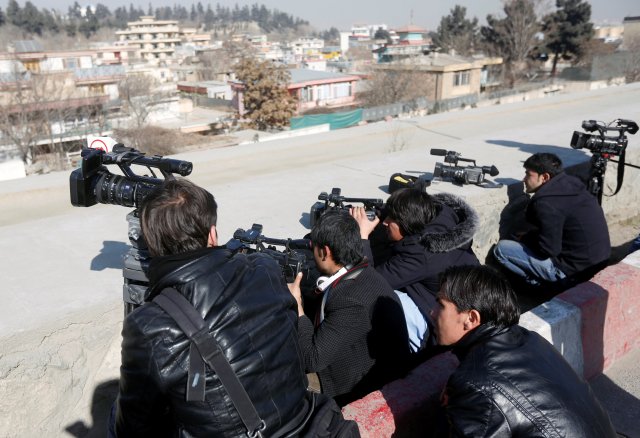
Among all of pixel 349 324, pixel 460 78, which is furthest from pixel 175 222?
pixel 460 78

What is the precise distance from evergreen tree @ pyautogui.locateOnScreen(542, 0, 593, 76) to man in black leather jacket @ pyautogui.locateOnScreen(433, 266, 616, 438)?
45.9 meters

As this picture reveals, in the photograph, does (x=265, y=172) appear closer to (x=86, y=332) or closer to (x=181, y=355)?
(x=86, y=332)

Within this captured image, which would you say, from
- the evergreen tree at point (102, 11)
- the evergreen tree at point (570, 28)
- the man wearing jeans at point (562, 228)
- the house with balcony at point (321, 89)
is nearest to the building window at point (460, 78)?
the evergreen tree at point (570, 28)

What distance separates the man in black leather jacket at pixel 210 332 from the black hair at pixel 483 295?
0.63 metres

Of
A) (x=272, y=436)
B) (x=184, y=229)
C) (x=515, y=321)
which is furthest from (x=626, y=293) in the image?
(x=184, y=229)

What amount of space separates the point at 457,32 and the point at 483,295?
59949 mm

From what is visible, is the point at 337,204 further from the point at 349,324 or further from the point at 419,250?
the point at 349,324

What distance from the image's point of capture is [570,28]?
42500mm

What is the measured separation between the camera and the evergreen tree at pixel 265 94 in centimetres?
3186

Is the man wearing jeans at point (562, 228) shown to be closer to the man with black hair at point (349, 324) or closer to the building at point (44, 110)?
the man with black hair at point (349, 324)

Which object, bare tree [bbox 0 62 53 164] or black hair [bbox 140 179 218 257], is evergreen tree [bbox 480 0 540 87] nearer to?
bare tree [bbox 0 62 53 164]

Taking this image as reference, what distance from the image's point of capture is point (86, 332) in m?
3.18

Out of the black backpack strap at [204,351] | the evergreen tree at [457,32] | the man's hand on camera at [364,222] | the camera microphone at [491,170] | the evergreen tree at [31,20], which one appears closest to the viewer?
the black backpack strap at [204,351]

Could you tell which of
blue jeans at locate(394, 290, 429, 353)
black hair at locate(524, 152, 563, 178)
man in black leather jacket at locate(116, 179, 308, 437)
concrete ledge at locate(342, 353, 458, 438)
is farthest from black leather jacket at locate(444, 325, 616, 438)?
black hair at locate(524, 152, 563, 178)
